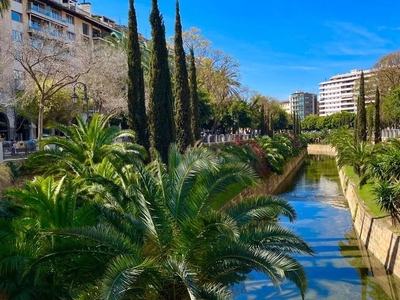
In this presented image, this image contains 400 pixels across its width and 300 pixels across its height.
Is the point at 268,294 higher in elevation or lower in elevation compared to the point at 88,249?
lower

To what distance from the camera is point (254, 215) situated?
842 cm

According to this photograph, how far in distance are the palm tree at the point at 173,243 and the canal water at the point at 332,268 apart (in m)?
Result: 1.01

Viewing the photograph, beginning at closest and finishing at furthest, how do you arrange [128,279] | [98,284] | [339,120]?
[128,279] → [98,284] → [339,120]

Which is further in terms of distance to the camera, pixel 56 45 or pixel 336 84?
pixel 336 84

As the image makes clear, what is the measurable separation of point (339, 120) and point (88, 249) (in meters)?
107

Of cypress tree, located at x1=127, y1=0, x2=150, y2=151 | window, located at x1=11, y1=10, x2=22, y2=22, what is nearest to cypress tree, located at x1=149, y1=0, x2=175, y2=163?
cypress tree, located at x1=127, y1=0, x2=150, y2=151

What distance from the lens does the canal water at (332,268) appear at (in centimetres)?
1320

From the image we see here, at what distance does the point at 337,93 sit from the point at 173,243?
170138 mm

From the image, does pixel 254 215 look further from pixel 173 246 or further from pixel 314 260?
pixel 314 260

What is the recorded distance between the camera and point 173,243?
25.5 feet

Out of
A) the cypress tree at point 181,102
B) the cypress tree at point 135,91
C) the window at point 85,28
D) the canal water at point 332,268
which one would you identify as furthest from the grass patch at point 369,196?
the window at point 85,28

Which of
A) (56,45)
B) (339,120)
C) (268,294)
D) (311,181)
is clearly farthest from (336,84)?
(268,294)

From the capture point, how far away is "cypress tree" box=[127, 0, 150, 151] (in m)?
20.1

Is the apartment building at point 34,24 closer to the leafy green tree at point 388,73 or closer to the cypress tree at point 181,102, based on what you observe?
the cypress tree at point 181,102
